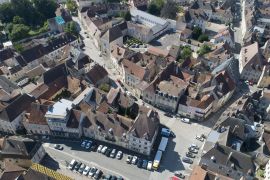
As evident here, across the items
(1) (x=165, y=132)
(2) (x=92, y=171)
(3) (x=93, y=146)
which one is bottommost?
(2) (x=92, y=171)

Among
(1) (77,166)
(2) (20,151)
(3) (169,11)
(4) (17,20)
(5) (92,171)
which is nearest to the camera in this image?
(2) (20,151)

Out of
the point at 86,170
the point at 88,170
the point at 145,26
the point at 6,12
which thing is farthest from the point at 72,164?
the point at 6,12

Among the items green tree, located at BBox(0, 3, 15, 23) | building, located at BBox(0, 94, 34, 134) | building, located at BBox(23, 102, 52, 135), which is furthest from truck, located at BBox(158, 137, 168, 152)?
green tree, located at BBox(0, 3, 15, 23)

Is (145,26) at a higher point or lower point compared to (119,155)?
higher

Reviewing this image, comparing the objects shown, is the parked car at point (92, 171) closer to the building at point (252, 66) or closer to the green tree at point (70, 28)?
the building at point (252, 66)

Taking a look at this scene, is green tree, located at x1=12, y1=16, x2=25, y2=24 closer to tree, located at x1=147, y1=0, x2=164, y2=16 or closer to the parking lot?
tree, located at x1=147, y1=0, x2=164, y2=16

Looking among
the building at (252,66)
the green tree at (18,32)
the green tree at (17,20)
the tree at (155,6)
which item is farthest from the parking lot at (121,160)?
the tree at (155,6)

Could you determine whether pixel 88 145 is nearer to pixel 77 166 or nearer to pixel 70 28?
pixel 77 166
